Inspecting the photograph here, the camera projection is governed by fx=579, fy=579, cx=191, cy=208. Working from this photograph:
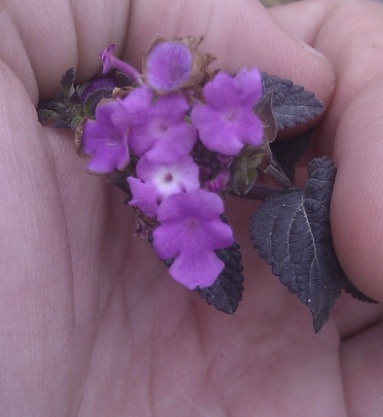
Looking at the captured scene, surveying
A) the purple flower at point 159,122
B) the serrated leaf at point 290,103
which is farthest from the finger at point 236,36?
the purple flower at point 159,122

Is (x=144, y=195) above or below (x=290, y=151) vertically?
above

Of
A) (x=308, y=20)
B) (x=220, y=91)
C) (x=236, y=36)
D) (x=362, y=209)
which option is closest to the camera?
(x=220, y=91)

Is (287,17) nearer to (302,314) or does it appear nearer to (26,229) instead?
(302,314)

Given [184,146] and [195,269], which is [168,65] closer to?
[184,146]

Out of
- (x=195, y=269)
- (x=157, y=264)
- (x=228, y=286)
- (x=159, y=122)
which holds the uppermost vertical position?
(x=159, y=122)

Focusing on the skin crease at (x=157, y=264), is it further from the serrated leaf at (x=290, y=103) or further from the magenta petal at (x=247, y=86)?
the magenta petal at (x=247, y=86)

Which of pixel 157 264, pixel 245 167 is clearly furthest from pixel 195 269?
pixel 157 264

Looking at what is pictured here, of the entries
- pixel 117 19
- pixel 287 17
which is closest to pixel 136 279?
pixel 117 19
